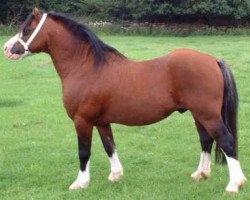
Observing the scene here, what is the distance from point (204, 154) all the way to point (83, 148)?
1.48 meters

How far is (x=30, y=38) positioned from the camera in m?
6.00

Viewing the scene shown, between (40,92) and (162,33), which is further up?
(40,92)

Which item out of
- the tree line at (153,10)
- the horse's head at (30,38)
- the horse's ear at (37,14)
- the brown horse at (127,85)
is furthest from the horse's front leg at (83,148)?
the tree line at (153,10)

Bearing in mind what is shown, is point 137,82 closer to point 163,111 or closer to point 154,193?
point 163,111

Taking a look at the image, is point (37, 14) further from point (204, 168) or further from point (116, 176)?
point (204, 168)

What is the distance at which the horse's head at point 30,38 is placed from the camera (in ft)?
19.7

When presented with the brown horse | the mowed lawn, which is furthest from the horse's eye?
the mowed lawn

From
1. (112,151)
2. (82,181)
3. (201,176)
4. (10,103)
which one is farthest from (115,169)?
(10,103)

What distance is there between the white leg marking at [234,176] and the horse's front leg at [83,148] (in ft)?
5.26

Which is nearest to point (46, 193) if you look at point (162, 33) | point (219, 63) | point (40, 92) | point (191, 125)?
point (219, 63)

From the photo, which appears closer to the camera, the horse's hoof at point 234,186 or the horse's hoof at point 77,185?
the horse's hoof at point 234,186

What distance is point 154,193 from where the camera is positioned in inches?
233

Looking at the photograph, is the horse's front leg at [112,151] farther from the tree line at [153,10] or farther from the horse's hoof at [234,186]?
the tree line at [153,10]

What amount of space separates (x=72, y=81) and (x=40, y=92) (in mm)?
7369
